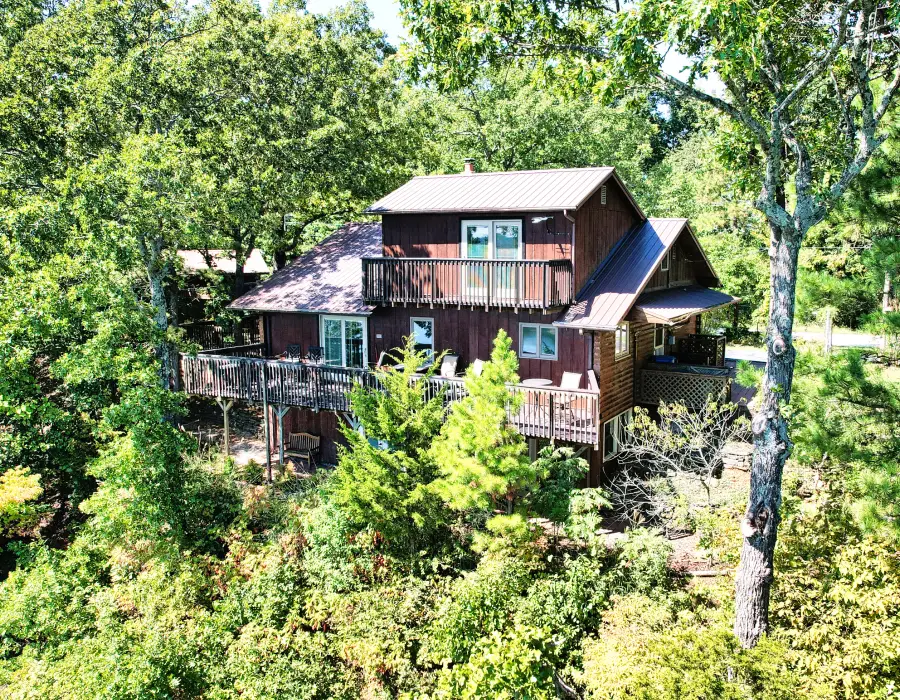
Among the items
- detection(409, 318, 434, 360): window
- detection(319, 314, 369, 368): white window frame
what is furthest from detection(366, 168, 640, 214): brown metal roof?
detection(319, 314, 369, 368): white window frame

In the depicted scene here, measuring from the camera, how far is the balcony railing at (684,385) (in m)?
17.2

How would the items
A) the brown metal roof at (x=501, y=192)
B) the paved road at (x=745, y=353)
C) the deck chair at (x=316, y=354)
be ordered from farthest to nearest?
the paved road at (x=745, y=353), the deck chair at (x=316, y=354), the brown metal roof at (x=501, y=192)

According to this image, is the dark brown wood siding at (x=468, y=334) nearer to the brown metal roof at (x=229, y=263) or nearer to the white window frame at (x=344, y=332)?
the white window frame at (x=344, y=332)

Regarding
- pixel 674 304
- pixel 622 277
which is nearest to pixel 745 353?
pixel 674 304

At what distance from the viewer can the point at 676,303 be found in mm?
17922

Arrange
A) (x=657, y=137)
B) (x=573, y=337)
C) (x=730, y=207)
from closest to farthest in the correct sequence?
(x=573, y=337) < (x=730, y=207) < (x=657, y=137)

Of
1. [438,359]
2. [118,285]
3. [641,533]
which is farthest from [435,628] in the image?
[118,285]

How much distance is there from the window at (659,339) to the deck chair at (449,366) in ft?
19.2

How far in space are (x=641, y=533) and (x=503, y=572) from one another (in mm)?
2815

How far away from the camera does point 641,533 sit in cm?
1358

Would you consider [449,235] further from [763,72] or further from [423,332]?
[763,72]

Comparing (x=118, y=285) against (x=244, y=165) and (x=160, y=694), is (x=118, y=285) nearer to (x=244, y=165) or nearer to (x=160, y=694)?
(x=244, y=165)

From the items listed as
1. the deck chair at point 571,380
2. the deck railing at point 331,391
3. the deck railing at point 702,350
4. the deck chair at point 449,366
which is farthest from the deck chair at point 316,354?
the deck railing at point 702,350

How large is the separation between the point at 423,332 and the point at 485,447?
258 inches
